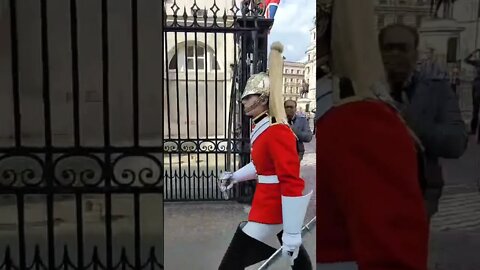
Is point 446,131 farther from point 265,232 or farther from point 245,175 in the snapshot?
point 245,175

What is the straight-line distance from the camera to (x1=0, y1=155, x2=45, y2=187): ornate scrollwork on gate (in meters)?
1.79

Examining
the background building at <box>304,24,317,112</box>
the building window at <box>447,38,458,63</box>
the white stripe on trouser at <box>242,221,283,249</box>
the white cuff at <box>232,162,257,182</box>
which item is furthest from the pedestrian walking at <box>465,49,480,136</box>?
the white cuff at <box>232,162,257,182</box>

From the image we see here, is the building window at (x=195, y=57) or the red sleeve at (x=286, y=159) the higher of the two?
the building window at (x=195, y=57)

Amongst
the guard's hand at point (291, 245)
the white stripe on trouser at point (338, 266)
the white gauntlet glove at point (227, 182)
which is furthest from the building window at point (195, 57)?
the white stripe on trouser at point (338, 266)

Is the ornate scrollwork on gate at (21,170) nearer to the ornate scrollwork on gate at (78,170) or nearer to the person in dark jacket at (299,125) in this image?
the ornate scrollwork on gate at (78,170)

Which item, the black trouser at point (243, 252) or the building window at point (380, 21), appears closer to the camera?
the building window at point (380, 21)

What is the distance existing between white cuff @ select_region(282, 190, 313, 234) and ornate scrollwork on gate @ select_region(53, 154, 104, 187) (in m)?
0.87

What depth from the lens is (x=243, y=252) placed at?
246cm

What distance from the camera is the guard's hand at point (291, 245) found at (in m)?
2.10

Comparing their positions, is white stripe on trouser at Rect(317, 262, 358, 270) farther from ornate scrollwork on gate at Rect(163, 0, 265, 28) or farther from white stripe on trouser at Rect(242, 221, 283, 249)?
ornate scrollwork on gate at Rect(163, 0, 265, 28)

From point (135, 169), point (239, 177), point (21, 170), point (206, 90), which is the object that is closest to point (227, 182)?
point (239, 177)

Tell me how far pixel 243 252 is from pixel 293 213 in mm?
467

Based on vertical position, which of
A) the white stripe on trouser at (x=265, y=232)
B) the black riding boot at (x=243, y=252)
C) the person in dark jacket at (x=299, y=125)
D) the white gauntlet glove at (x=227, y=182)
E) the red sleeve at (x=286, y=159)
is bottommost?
the black riding boot at (x=243, y=252)

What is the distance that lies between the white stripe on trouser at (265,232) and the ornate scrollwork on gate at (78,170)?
0.95m
